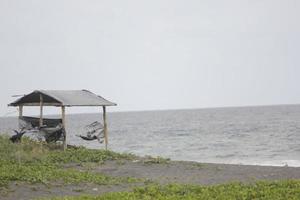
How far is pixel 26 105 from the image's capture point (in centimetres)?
2445

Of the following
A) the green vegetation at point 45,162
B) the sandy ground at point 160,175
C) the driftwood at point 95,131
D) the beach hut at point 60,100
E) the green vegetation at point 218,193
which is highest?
the beach hut at point 60,100

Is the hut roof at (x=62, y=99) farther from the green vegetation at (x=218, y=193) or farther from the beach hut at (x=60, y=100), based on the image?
the green vegetation at (x=218, y=193)

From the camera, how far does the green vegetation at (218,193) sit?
10.6 metres

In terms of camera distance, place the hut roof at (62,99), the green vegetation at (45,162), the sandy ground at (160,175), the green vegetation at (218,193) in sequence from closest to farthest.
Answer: the green vegetation at (218,193), the sandy ground at (160,175), the green vegetation at (45,162), the hut roof at (62,99)

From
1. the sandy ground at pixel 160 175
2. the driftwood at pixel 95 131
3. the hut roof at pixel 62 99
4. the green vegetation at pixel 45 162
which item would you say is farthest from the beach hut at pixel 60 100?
the sandy ground at pixel 160 175

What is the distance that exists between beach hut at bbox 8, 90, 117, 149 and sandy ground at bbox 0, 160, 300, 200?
4073mm

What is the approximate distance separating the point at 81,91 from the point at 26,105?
2.74 metres

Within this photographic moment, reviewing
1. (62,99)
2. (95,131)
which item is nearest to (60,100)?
(62,99)

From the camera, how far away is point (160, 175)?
15.9 m

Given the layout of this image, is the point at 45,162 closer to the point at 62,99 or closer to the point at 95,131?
the point at 62,99

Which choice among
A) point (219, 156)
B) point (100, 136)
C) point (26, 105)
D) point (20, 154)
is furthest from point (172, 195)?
point (219, 156)

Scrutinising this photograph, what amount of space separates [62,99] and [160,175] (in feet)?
24.5

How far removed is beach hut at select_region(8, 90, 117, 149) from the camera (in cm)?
2164

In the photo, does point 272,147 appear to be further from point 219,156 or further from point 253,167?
point 253,167
